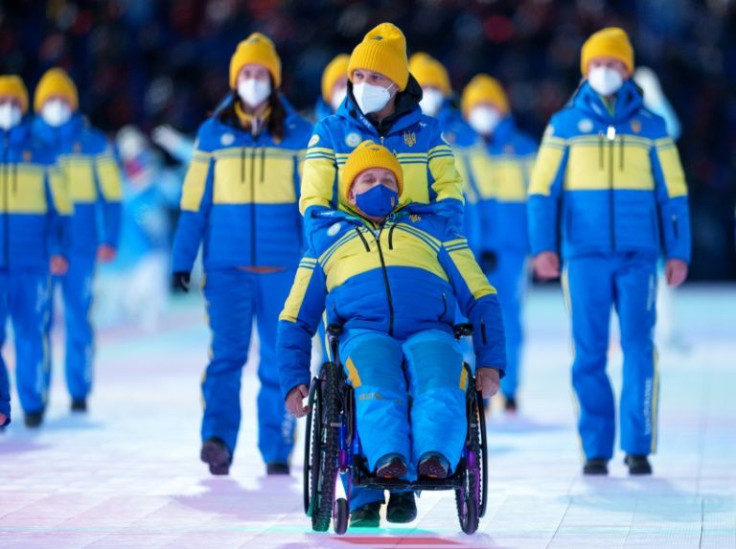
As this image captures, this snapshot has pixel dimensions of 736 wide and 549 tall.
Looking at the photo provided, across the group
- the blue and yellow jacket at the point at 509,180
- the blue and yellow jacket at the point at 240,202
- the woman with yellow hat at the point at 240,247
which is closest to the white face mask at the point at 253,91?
the woman with yellow hat at the point at 240,247

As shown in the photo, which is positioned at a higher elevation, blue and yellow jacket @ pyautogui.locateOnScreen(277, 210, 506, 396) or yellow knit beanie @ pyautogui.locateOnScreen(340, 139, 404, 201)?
yellow knit beanie @ pyautogui.locateOnScreen(340, 139, 404, 201)

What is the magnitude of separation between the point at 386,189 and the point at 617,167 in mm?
2046

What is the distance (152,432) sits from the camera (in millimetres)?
9547

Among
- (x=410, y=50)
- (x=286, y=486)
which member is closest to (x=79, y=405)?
(x=286, y=486)

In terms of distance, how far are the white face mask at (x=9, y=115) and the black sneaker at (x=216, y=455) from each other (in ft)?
9.78

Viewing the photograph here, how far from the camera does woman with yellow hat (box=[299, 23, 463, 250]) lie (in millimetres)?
6625

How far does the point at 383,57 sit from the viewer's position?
21.7ft

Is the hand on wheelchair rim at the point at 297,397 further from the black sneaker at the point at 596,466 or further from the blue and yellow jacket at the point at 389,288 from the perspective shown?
the black sneaker at the point at 596,466

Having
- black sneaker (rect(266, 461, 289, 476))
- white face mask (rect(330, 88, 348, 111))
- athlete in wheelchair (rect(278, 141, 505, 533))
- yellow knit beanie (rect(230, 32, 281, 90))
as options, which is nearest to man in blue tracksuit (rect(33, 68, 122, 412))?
white face mask (rect(330, 88, 348, 111))

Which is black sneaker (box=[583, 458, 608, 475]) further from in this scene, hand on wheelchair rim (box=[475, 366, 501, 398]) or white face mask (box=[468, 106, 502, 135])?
white face mask (box=[468, 106, 502, 135])

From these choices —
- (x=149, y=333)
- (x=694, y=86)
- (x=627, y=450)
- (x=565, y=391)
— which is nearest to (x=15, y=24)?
(x=149, y=333)

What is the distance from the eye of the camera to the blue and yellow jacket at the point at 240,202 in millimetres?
7828

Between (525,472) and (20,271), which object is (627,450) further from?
(20,271)

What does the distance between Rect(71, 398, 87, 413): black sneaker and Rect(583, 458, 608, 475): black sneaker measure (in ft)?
13.0
